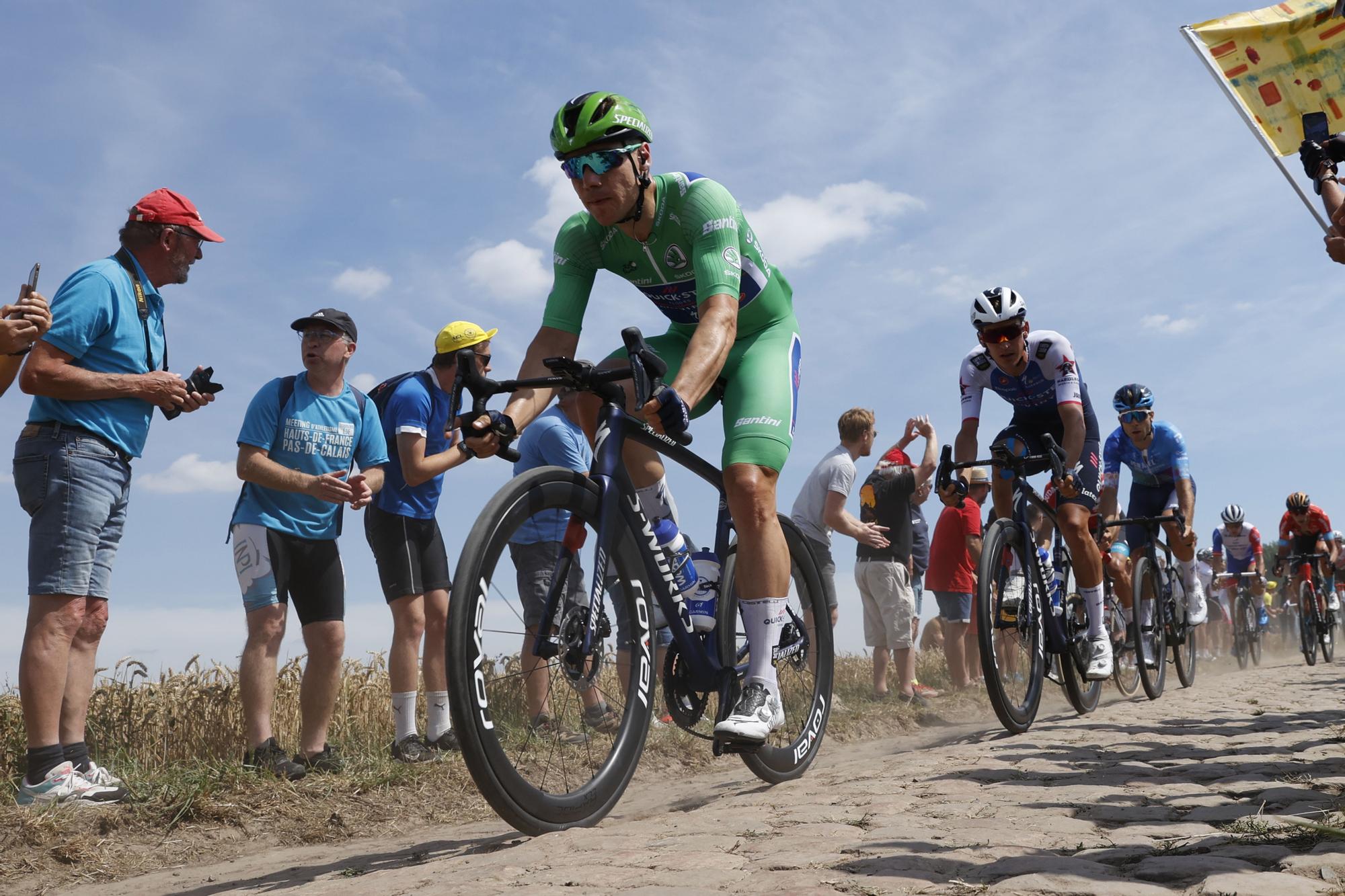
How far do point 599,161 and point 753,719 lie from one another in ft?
7.24

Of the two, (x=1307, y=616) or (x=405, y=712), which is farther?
(x=1307, y=616)

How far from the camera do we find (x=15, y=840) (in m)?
4.57

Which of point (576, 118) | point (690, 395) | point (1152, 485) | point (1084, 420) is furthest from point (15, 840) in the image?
point (1152, 485)

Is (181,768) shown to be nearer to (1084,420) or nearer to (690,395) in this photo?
(690,395)

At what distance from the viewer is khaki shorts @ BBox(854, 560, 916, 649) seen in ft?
33.0

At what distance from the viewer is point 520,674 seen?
3.88 meters

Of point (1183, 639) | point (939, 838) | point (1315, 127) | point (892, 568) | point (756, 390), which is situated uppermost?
point (1315, 127)

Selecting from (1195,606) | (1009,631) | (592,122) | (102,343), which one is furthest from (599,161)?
(1195,606)

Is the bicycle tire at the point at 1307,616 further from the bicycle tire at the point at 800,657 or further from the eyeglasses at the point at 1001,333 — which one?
the bicycle tire at the point at 800,657

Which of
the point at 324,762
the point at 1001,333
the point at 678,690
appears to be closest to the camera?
the point at 678,690

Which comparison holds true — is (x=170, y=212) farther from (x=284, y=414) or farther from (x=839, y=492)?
(x=839, y=492)

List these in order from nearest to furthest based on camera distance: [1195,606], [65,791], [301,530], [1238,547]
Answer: [65,791] → [301,530] → [1195,606] → [1238,547]

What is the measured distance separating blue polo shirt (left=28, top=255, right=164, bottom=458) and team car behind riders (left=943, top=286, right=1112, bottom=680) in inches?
187

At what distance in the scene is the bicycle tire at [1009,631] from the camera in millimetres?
6660
